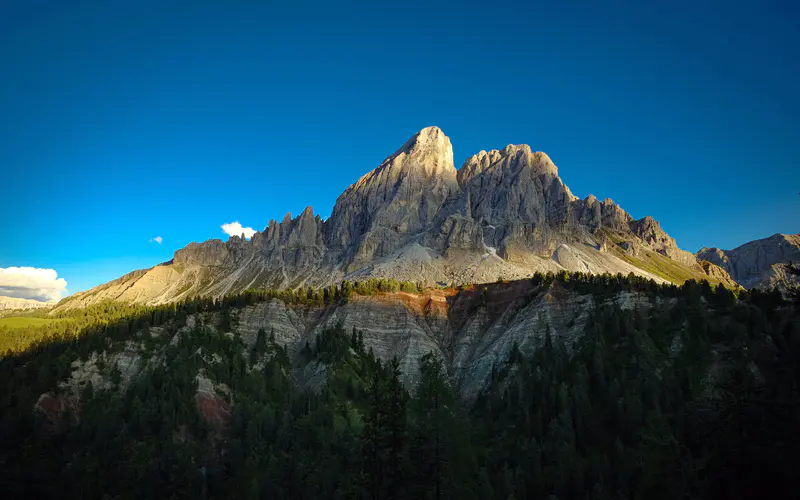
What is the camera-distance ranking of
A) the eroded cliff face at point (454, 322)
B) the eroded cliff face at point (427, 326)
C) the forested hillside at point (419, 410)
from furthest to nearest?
1. the eroded cliff face at point (454, 322)
2. the eroded cliff face at point (427, 326)
3. the forested hillside at point (419, 410)

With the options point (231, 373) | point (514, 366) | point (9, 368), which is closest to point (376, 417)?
point (514, 366)

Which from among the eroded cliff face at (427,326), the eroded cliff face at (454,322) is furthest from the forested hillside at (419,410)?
the eroded cliff face at (454,322)

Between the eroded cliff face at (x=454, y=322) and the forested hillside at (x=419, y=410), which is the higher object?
the eroded cliff face at (x=454, y=322)

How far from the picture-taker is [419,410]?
5256cm

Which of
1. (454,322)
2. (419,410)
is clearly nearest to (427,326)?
(454,322)

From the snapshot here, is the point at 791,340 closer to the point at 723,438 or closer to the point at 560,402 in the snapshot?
the point at 560,402

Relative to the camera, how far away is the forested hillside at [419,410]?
35.4m

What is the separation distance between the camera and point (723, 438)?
96.8 feet

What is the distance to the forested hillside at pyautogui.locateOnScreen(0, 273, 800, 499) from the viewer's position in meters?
35.4

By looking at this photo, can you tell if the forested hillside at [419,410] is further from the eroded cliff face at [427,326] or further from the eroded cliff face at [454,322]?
the eroded cliff face at [454,322]

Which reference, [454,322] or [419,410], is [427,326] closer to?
[454,322]

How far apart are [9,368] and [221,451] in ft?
186

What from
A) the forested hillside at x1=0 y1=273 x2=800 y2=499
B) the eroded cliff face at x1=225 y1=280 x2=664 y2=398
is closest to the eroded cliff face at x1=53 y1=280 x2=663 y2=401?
the eroded cliff face at x1=225 y1=280 x2=664 y2=398

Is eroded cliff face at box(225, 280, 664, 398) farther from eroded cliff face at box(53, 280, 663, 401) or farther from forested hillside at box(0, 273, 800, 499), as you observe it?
forested hillside at box(0, 273, 800, 499)
